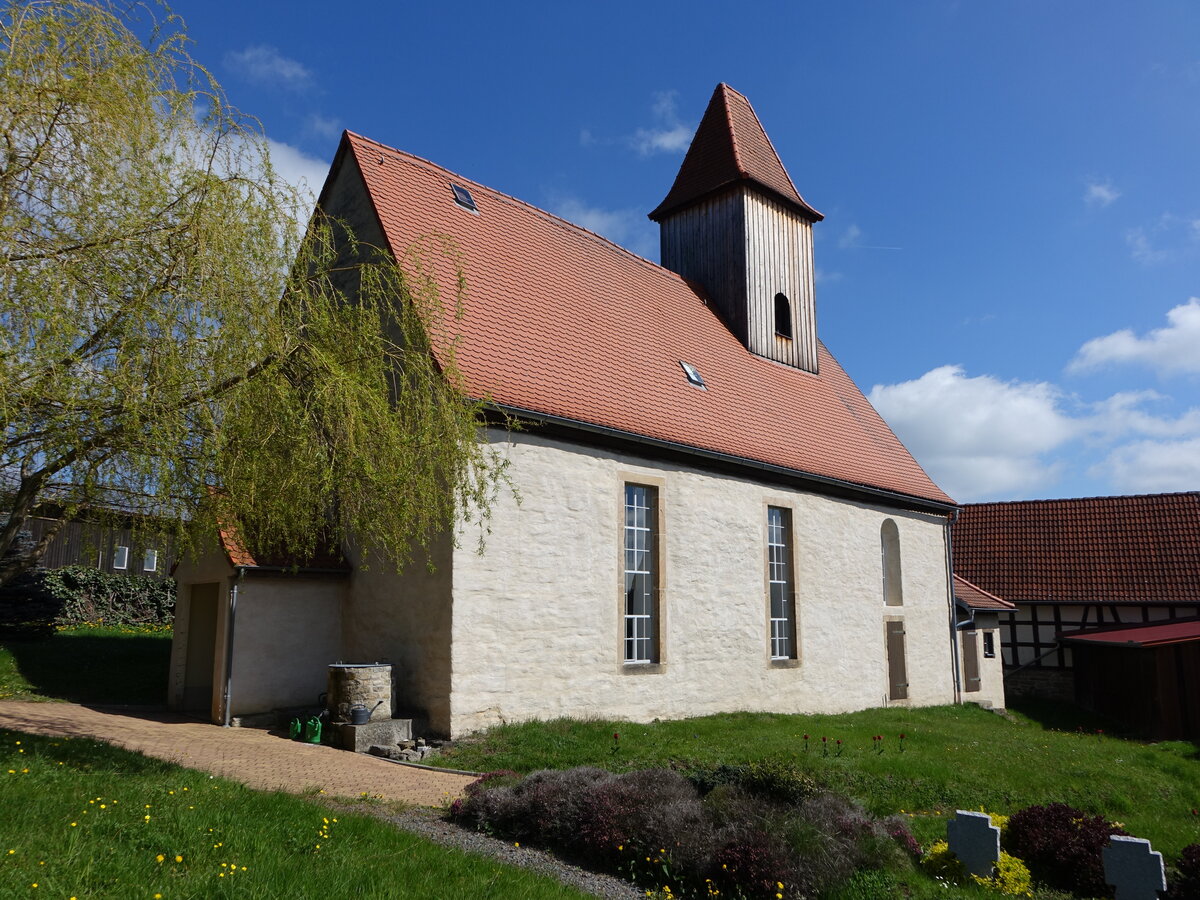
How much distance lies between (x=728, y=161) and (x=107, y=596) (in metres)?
16.4

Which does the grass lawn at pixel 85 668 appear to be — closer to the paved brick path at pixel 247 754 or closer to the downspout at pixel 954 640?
the paved brick path at pixel 247 754

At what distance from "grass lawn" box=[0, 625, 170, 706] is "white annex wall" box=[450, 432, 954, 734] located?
534 centimetres

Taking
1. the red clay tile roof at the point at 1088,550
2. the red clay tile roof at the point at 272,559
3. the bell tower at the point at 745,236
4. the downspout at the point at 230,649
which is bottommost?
the downspout at the point at 230,649

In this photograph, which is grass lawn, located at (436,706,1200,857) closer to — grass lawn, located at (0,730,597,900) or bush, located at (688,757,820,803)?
bush, located at (688,757,820,803)

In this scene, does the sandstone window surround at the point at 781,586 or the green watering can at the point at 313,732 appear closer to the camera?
the green watering can at the point at 313,732

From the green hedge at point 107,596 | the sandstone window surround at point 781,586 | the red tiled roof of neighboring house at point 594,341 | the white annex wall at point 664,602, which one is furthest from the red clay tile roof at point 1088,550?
the green hedge at point 107,596

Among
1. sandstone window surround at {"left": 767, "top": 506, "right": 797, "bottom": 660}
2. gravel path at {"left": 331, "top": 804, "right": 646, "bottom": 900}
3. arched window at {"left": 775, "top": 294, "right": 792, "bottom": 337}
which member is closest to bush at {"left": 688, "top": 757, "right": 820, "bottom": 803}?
gravel path at {"left": 331, "top": 804, "right": 646, "bottom": 900}

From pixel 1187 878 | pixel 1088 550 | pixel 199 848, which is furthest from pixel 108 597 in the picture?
pixel 1088 550

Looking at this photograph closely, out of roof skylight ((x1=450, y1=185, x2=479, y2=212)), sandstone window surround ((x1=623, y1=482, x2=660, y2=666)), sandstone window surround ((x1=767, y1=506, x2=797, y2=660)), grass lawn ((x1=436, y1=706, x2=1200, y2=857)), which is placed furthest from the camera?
sandstone window surround ((x1=767, y1=506, x2=797, y2=660))

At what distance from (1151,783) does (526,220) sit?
1229 centimetres

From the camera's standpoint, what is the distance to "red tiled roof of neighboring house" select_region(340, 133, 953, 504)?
1195 cm

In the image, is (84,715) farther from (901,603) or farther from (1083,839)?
(901,603)

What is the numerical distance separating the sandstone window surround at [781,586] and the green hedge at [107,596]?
12.1 meters

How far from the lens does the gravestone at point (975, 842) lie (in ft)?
19.4
